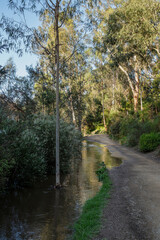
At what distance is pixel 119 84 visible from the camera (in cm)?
5059

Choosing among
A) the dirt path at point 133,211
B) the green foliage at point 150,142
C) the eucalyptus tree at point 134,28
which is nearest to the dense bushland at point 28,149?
the dirt path at point 133,211

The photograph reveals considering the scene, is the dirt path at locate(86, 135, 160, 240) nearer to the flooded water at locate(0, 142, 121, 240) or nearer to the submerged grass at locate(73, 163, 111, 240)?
the submerged grass at locate(73, 163, 111, 240)

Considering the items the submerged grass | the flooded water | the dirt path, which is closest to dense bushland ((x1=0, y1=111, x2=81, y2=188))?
the flooded water

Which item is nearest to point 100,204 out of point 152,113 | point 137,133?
point 137,133

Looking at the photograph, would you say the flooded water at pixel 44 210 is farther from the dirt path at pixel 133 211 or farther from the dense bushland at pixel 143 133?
the dense bushland at pixel 143 133

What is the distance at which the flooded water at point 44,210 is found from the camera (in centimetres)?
628

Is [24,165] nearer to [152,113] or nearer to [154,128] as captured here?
[154,128]

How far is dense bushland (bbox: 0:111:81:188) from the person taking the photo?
8.24 meters

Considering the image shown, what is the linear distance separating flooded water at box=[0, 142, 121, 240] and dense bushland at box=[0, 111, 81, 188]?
774 mm

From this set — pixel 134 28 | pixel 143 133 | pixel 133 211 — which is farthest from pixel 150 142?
pixel 133 211

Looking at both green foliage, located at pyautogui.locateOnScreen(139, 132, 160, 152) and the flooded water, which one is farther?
green foliage, located at pyautogui.locateOnScreen(139, 132, 160, 152)

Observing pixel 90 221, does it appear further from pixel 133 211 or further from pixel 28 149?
pixel 28 149

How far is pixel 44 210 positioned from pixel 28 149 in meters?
3.42

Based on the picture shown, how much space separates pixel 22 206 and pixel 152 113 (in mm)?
23154
